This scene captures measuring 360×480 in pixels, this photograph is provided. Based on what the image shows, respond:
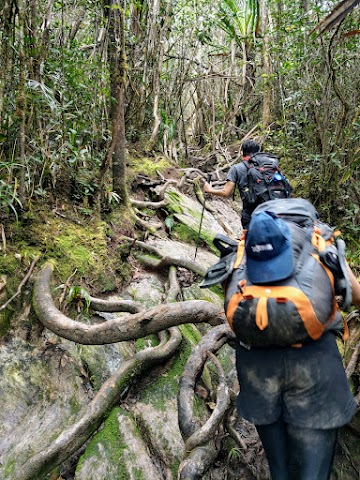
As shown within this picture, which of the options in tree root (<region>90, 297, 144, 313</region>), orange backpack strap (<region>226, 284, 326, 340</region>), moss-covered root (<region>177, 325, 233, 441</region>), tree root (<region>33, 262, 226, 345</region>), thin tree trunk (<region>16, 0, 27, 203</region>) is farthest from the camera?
tree root (<region>90, 297, 144, 313</region>)

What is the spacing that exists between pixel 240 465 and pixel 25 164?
3.09 m

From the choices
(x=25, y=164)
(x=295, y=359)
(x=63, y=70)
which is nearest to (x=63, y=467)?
(x=295, y=359)

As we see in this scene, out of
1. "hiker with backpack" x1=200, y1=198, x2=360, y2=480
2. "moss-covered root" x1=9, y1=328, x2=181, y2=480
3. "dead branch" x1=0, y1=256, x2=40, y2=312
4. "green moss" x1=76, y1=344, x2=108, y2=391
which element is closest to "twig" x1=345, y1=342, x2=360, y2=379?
"hiker with backpack" x1=200, y1=198, x2=360, y2=480

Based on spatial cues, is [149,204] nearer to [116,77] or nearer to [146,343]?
[116,77]

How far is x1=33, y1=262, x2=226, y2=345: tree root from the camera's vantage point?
9.34ft

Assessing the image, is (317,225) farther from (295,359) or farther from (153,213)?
(153,213)

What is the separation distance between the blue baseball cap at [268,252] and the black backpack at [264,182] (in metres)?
2.52

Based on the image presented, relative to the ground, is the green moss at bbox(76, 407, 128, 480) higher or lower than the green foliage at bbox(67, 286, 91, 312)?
lower

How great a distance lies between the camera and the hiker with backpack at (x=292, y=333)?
167 cm

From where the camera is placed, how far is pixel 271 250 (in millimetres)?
1690

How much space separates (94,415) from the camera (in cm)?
276

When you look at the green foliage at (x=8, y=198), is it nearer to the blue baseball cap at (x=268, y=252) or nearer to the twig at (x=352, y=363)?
the blue baseball cap at (x=268, y=252)

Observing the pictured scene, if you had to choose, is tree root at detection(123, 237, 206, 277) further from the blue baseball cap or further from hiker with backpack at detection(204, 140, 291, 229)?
the blue baseball cap

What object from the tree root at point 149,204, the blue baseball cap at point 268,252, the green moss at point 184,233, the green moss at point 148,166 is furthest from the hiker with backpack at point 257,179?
the green moss at point 148,166
